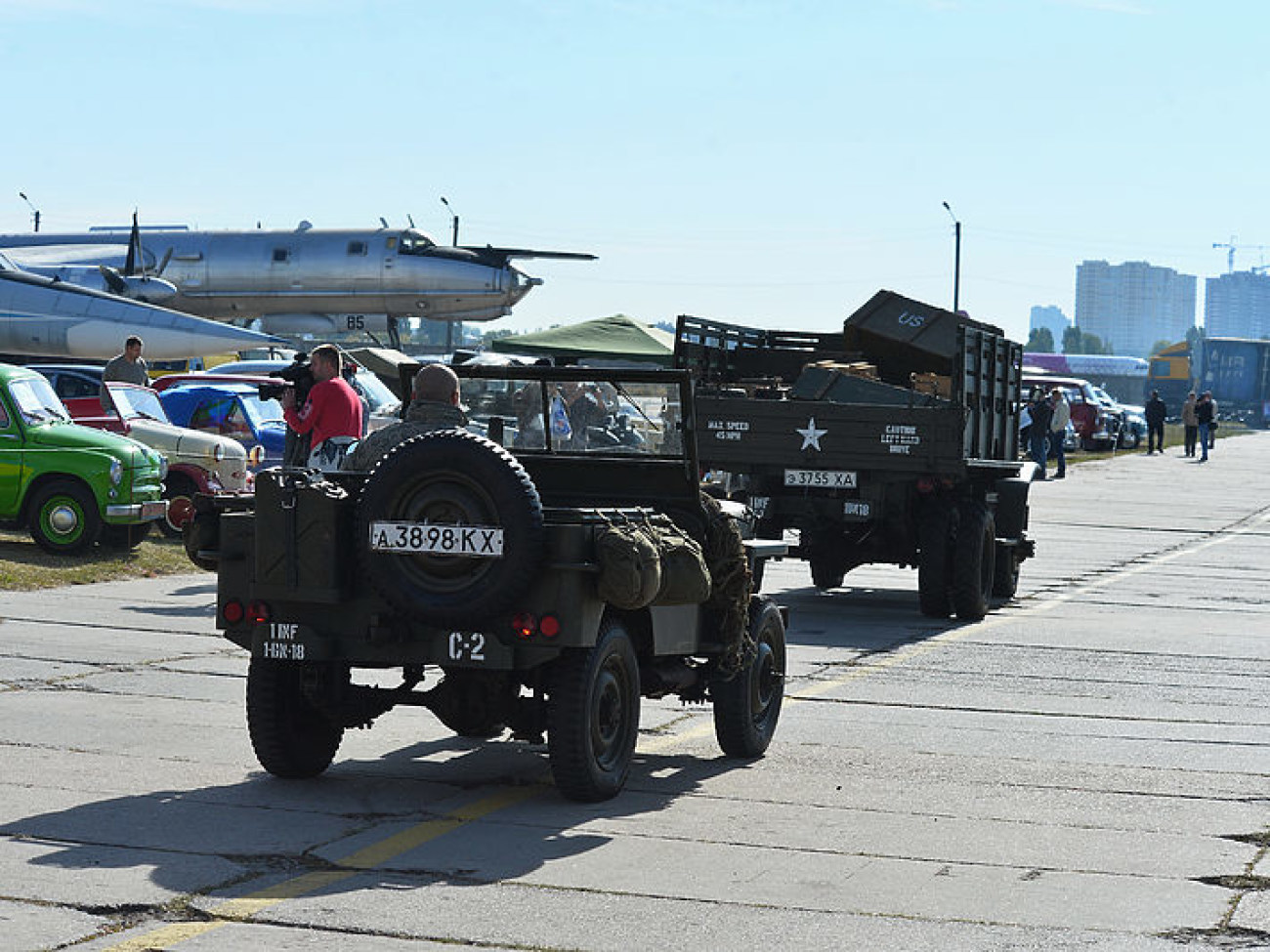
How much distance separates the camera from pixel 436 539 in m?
8.03

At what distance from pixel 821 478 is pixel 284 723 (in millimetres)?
9155

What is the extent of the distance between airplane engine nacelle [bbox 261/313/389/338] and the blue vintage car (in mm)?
32652

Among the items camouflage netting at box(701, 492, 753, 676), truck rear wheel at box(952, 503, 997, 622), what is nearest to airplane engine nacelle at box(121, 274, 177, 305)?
truck rear wheel at box(952, 503, 997, 622)

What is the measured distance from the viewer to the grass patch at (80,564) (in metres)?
17.5

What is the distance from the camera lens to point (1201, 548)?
88.0 feet

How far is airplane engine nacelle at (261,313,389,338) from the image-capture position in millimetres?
57156

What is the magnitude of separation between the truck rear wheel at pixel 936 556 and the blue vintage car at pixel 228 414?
369 inches

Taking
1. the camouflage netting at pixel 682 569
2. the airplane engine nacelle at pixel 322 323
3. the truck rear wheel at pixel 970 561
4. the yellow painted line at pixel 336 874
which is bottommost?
A: the yellow painted line at pixel 336 874

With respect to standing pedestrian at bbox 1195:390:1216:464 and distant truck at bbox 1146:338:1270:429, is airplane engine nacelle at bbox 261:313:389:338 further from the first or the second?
distant truck at bbox 1146:338:1270:429

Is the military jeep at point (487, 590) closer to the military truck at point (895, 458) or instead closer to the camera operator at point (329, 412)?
the camera operator at point (329, 412)

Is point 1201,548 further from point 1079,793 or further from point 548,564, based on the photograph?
point 548,564

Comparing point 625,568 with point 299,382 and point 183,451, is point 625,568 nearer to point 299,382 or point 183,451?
point 299,382

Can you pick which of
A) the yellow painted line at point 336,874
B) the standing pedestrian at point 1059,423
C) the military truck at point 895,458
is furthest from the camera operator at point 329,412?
the standing pedestrian at point 1059,423

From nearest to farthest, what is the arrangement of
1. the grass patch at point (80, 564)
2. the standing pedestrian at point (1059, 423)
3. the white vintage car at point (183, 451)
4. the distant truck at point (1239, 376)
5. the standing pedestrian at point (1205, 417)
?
1. the grass patch at point (80, 564)
2. the white vintage car at point (183, 451)
3. the standing pedestrian at point (1059, 423)
4. the standing pedestrian at point (1205, 417)
5. the distant truck at point (1239, 376)
